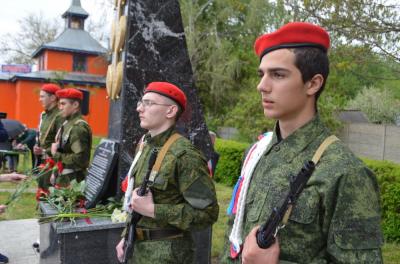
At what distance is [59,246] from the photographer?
358 centimetres

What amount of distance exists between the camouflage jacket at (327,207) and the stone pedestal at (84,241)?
2.40 metres

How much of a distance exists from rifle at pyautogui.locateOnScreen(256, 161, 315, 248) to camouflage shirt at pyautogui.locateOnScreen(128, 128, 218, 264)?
1313 millimetres

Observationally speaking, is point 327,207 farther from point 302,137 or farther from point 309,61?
point 309,61

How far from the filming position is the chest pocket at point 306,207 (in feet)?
4.70

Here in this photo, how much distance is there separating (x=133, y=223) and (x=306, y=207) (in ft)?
5.15

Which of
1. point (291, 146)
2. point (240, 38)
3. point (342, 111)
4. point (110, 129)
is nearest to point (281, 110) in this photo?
point (291, 146)

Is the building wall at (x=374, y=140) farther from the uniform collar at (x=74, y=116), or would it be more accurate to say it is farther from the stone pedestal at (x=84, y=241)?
the stone pedestal at (x=84, y=241)

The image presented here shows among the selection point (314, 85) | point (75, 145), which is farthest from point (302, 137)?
point (75, 145)

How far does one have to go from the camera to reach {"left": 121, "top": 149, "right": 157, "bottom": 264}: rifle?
2602mm

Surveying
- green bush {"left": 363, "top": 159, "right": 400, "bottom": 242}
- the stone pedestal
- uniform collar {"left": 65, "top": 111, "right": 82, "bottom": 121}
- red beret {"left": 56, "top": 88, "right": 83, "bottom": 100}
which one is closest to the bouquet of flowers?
the stone pedestal

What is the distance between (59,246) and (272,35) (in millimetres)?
2799

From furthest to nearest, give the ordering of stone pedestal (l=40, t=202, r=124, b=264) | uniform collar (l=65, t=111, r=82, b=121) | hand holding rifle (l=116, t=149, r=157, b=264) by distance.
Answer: uniform collar (l=65, t=111, r=82, b=121) < stone pedestal (l=40, t=202, r=124, b=264) < hand holding rifle (l=116, t=149, r=157, b=264)

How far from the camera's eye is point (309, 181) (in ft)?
4.76

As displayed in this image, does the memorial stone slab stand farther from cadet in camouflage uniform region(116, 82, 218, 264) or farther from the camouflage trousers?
the camouflage trousers
